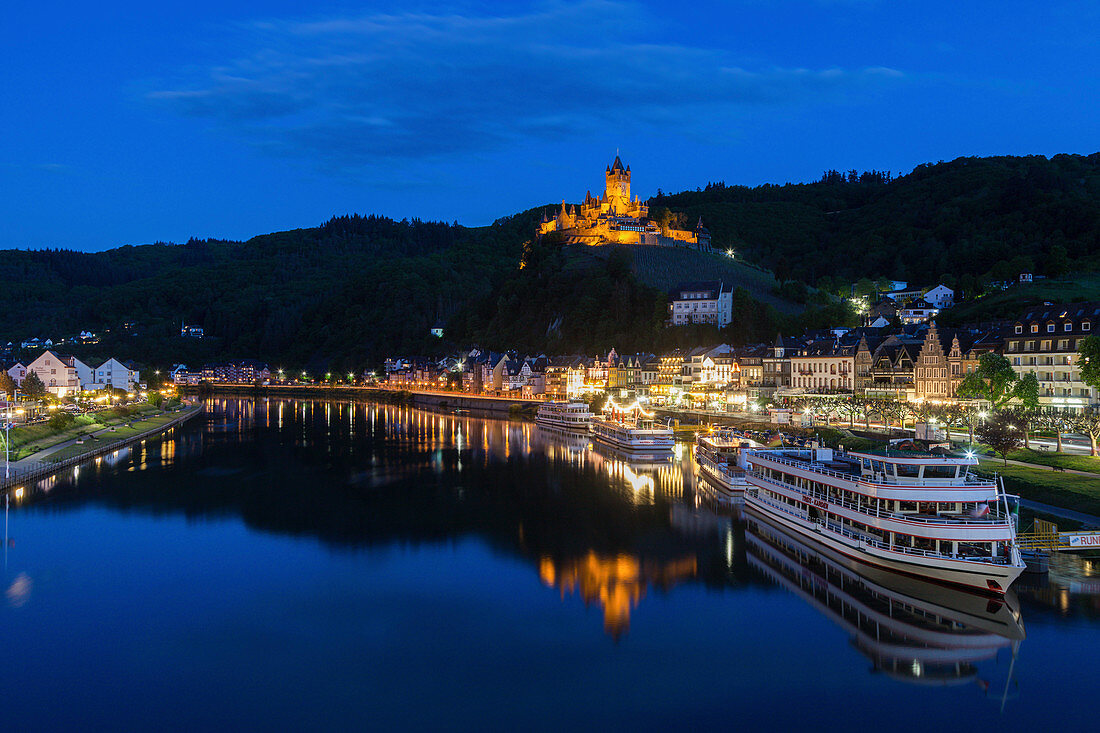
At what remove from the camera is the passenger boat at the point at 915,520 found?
22.4m

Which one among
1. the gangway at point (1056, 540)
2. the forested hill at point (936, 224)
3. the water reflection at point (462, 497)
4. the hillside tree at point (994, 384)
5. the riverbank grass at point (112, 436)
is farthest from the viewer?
the forested hill at point (936, 224)

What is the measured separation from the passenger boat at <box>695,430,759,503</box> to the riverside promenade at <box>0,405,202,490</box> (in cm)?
3413

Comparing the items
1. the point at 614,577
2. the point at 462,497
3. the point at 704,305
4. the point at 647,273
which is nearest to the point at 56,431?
the point at 462,497

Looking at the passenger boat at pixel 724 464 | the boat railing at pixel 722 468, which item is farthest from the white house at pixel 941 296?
the boat railing at pixel 722 468

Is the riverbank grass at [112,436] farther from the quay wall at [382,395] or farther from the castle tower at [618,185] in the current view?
the castle tower at [618,185]

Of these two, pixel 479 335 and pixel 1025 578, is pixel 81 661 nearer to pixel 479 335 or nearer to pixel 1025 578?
pixel 1025 578

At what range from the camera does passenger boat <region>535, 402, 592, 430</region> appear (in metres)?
69.9

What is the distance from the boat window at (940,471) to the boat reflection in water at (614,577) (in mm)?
7751

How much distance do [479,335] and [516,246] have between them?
60.9 meters

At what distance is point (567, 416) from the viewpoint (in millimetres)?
71375

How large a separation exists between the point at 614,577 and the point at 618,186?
12197 cm

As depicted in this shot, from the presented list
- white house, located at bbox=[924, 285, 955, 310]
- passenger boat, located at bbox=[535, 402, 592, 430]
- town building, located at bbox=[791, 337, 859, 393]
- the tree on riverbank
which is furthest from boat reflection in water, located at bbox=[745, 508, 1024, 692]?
white house, located at bbox=[924, 285, 955, 310]

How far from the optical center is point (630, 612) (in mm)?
22641

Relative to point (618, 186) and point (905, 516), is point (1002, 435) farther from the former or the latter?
point (618, 186)
